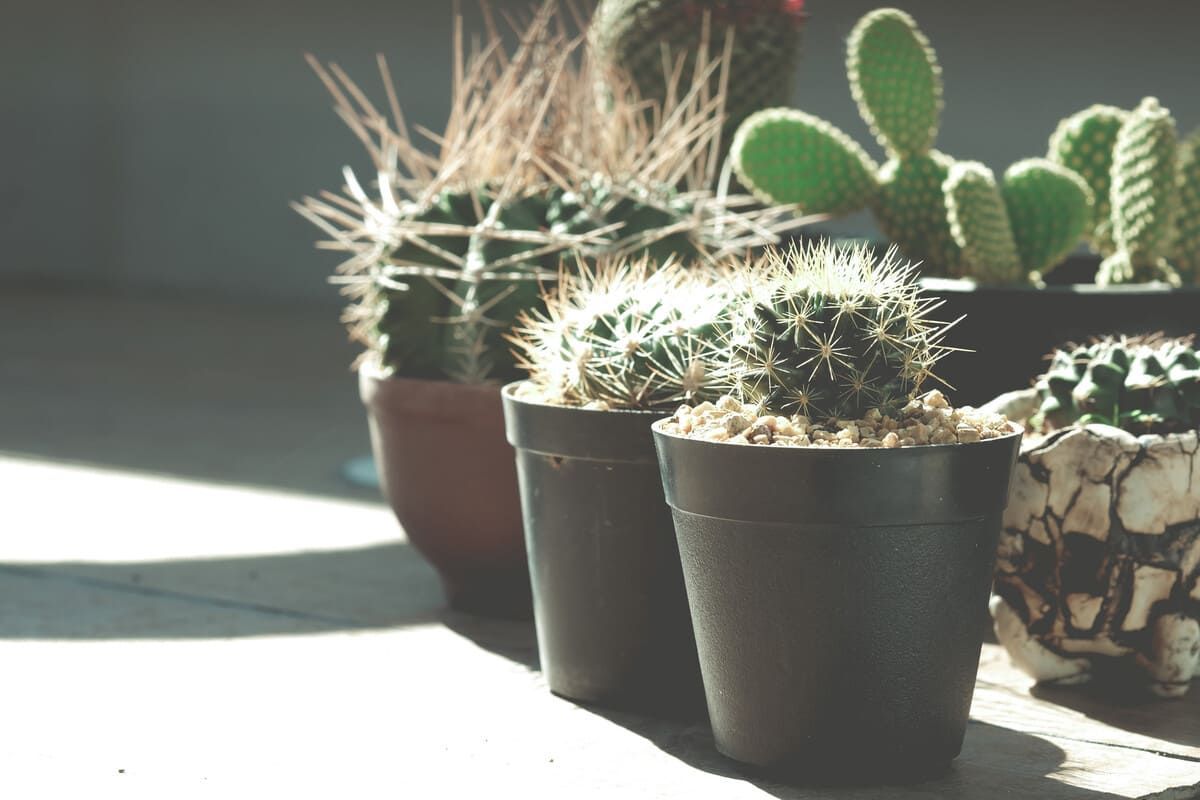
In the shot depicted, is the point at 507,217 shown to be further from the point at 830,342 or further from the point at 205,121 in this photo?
the point at 205,121

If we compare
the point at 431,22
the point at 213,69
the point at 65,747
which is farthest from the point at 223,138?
the point at 65,747

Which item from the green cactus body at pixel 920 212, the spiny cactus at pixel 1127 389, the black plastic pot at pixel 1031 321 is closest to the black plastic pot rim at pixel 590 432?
the spiny cactus at pixel 1127 389

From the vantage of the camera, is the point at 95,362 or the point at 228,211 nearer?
the point at 95,362

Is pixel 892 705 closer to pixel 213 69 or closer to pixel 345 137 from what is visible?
pixel 345 137

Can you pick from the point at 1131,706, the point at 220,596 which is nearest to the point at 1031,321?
the point at 1131,706

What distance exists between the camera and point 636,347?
211 centimetres

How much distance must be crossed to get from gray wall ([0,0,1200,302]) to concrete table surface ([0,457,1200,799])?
5.55 m

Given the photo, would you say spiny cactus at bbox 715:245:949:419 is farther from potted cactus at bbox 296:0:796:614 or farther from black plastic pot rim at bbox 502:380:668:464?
potted cactus at bbox 296:0:796:614

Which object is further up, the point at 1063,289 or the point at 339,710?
the point at 1063,289

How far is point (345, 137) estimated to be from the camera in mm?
9352

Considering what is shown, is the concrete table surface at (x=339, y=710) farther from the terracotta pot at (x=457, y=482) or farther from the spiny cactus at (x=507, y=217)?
the spiny cactus at (x=507, y=217)

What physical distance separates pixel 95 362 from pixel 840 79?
4183 millimetres

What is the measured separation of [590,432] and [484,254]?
0.63 metres

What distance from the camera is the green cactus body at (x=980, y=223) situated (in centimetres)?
271
